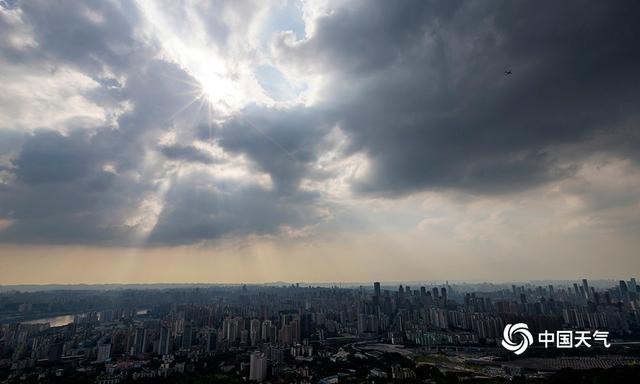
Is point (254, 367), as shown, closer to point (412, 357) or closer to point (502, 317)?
point (412, 357)

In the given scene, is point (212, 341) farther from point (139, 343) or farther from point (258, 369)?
point (258, 369)

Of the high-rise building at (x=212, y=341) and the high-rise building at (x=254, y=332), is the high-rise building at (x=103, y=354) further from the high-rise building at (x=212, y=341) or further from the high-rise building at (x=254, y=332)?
the high-rise building at (x=254, y=332)

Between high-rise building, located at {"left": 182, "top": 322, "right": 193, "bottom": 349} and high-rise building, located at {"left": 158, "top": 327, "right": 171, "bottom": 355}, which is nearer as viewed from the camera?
high-rise building, located at {"left": 158, "top": 327, "right": 171, "bottom": 355}

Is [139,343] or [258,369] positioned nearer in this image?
[258,369]

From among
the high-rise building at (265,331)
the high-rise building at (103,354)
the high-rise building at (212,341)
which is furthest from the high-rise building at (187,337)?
the high-rise building at (265,331)

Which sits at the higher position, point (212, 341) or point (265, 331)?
point (265, 331)

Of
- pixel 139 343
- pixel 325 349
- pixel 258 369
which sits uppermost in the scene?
pixel 258 369

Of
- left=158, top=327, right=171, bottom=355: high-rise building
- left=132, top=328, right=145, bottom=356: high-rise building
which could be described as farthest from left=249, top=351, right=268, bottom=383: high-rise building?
left=132, top=328, right=145, bottom=356: high-rise building

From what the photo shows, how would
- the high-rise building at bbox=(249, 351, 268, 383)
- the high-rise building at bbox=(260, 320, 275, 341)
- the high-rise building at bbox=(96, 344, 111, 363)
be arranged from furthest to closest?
1. the high-rise building at bbox=(260, 320, 275, 341)
2. the high-rise building at bbox=(96, 344, 111, 363)
3. the high-rise building at bbox=(249, 351, 268, 383)

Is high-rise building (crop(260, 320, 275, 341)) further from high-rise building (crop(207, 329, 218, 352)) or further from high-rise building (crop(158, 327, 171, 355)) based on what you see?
high-rise building (crop(158, 327, 171, 355))

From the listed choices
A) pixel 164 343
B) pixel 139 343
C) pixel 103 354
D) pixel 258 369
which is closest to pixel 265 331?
pixel 164 343

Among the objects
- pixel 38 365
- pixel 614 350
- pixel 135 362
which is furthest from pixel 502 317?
pixel 38 365
